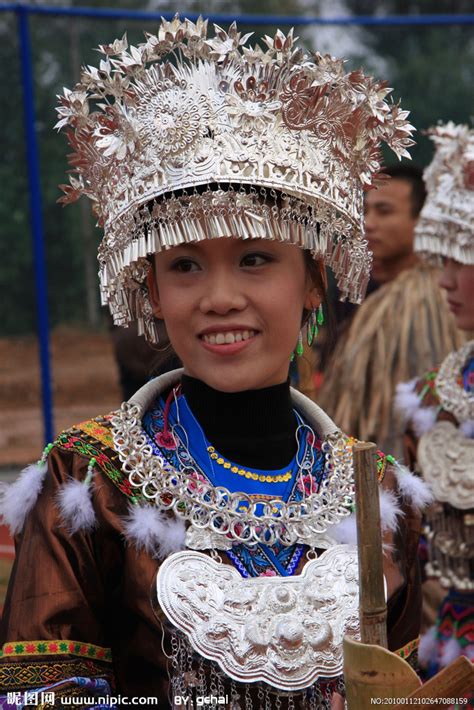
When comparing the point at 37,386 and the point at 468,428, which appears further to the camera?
the point at 37,386

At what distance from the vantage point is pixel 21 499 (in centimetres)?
216

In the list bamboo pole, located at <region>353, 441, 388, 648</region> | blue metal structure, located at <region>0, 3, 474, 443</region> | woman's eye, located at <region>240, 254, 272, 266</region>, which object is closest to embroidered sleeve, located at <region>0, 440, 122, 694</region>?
woman's eye, located at <region>240, 254, 272, 266</region>

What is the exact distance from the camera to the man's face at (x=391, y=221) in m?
6.38

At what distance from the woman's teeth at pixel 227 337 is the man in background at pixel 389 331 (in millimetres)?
3607

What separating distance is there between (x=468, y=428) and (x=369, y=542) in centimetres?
252

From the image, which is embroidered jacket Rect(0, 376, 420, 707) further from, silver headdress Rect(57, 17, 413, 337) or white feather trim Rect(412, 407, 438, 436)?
white feather trim Rect(412, 407, 438, 436)

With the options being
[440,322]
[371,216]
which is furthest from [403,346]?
[371,216]

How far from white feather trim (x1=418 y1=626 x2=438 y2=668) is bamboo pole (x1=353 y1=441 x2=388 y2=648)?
102 inches

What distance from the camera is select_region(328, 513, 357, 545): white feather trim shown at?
228cm

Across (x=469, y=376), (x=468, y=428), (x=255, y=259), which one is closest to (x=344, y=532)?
(x=255, y=259)

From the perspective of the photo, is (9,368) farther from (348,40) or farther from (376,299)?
(348,40)

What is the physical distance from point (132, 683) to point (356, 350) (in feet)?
13.7

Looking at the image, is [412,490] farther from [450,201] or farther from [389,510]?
[450,201]

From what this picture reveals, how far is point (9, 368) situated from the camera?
7.43 m
